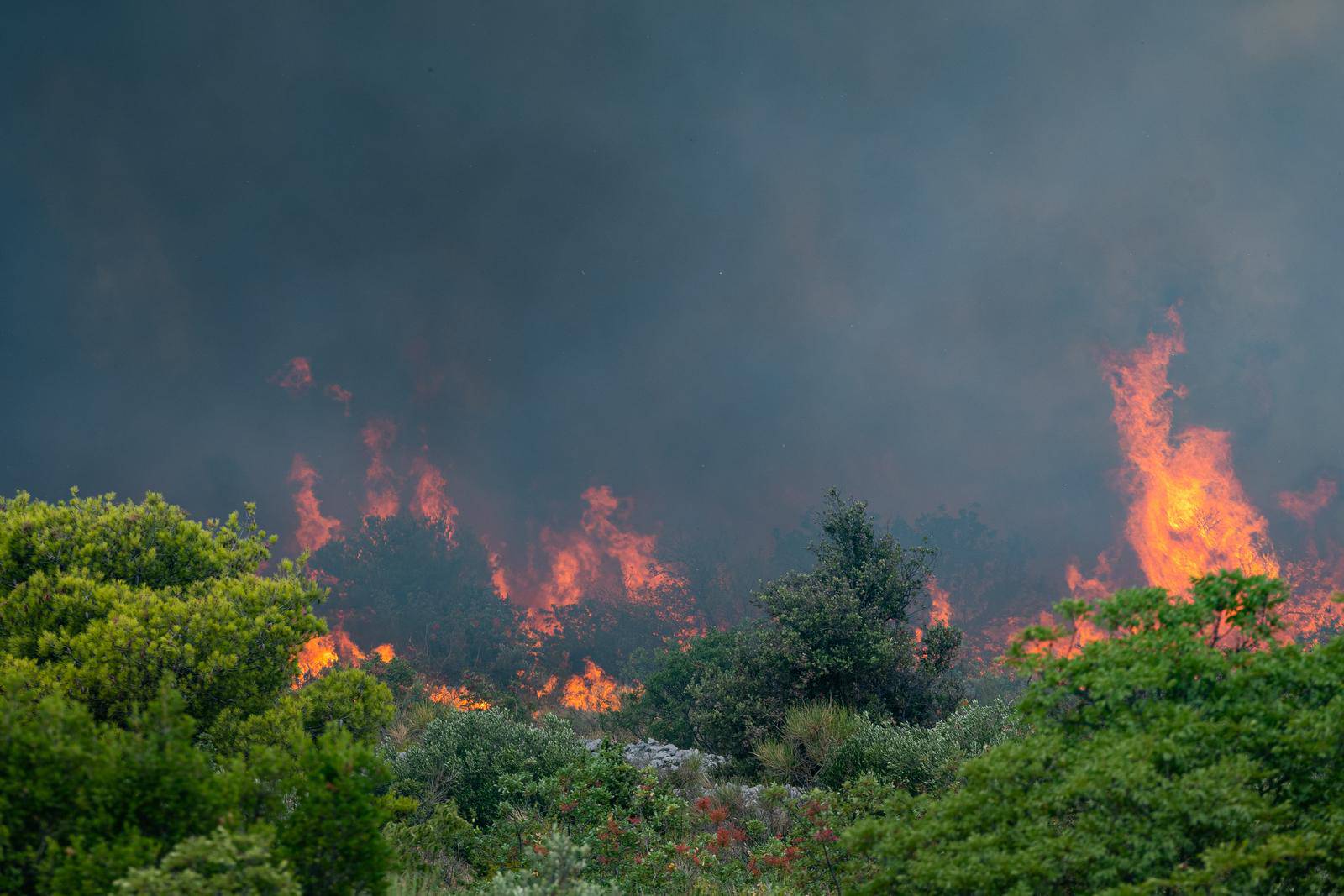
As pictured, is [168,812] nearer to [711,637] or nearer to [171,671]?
[171,671]

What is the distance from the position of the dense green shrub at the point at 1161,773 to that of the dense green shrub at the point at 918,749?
7.55 meters

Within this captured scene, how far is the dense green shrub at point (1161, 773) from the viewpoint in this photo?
265 inches

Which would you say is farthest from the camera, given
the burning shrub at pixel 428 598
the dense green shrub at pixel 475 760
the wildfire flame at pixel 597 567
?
the wildfire flame at pixel 597 567

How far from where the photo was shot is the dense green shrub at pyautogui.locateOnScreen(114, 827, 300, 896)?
545 cm

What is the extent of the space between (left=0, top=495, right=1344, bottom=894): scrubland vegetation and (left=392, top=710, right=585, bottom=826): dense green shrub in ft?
0.24

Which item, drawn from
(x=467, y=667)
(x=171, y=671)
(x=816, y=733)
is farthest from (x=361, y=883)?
(x=467, y=667)

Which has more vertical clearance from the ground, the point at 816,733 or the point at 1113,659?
the point at 816,733

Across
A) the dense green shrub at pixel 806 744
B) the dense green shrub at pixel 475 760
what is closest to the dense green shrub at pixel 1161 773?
the dense green shrub at pixel 475 760

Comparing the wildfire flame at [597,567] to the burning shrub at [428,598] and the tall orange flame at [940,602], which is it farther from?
the tall orange flame at [940,602]

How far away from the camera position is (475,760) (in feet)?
61.3

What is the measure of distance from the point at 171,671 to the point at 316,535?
85.5 metres

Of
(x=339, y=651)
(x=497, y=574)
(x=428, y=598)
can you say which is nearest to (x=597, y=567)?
(x=497, y=574)

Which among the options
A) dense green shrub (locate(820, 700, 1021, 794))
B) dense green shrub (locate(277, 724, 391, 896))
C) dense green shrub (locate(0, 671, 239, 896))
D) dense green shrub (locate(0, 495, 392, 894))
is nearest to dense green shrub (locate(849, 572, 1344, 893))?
dense green shrub (locate(277, 724, 391, 896))

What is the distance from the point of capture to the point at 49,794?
6043 millimetres
